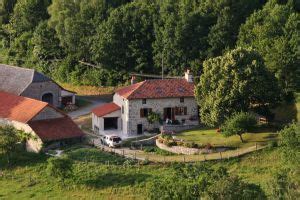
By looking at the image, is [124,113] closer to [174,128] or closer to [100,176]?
[174,128]

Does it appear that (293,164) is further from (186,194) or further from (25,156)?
(25,156)

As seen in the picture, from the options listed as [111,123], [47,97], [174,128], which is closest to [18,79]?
[47,97]

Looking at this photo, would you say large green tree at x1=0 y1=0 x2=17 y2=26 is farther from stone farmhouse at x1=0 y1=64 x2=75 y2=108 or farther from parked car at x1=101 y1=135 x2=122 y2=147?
parked car at x1=101 y1=135 x2=122 y2=147

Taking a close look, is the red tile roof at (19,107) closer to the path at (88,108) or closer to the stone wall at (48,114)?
the stone wall at (48,114)

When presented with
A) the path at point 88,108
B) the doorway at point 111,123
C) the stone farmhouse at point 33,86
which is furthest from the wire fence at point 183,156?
the stone farmhouse at point 33,86

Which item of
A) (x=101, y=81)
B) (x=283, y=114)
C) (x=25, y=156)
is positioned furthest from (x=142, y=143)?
(x=101, y=81)

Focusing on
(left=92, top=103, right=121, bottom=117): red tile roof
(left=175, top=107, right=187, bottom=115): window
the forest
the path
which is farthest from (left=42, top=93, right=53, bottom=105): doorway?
(left=175, top=107, right=187, bottom=115): window
